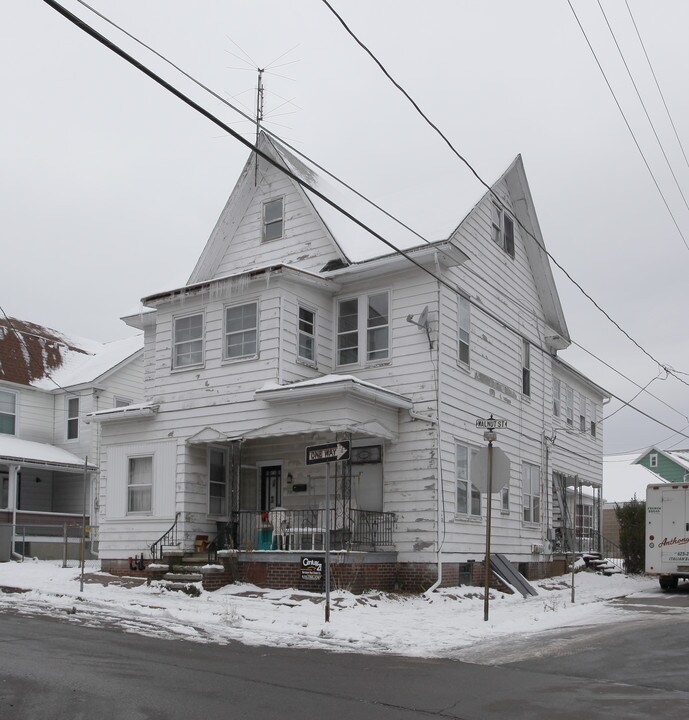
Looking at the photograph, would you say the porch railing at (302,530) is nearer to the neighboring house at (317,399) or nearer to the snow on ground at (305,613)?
the neighboring house at (317,399)

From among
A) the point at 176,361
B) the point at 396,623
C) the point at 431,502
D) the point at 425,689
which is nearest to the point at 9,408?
the point at 176,361

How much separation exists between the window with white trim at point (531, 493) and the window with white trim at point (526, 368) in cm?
209

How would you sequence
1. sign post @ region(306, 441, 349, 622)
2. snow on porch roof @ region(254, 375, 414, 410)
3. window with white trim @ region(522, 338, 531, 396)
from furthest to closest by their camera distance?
window with white trim @ region(522, 338, 531, 396), snow on porch roof @ region(254, 375, 414, 410), sign post @ region(306, 441, 349, 622)

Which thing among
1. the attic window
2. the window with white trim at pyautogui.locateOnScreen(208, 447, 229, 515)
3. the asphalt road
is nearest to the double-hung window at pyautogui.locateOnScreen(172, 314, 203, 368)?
the window with white trim at pyautogui.locateOnScreen(208, 447, 229, 515)

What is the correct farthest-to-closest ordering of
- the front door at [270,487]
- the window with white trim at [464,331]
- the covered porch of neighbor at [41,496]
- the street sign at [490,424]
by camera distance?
the covered porch of neighbor at [41,496]
the front door at [270,487]
the window with white trim at [464,331]
the street sign at [490,424]

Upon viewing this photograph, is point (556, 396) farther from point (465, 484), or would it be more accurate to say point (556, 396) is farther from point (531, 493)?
point (465, 484)

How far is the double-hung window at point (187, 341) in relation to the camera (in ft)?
69.3

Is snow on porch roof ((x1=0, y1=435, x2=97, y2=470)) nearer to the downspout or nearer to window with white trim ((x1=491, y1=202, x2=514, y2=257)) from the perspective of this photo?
the downspout

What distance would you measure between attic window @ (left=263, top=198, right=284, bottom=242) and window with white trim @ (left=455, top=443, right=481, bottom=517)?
7.20 metres

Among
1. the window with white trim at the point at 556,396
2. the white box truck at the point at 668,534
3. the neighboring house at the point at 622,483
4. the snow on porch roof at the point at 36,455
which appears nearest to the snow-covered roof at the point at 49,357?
the snow on porch roof at the point at 36,455

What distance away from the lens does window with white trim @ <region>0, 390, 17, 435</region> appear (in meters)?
32.8

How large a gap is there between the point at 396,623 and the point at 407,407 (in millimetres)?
6037

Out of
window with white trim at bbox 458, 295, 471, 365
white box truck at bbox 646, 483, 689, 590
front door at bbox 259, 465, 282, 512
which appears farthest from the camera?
white box truck at bbox 646, 483, 689, 590

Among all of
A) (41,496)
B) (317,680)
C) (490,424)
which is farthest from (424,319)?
(41,496)
